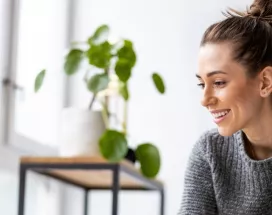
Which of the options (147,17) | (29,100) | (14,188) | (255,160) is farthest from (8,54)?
(255,160)

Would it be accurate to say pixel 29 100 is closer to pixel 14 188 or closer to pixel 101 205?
pixel 14 188

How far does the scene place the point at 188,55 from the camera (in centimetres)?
320

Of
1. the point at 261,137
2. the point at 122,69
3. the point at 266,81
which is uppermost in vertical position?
the point at 122,69

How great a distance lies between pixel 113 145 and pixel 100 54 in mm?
323

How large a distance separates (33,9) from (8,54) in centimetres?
41

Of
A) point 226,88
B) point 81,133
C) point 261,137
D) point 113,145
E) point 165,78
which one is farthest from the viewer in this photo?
point 165,78

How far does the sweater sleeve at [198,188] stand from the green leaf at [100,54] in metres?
0.75

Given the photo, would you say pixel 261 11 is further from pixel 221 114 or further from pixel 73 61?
pixel 73 61

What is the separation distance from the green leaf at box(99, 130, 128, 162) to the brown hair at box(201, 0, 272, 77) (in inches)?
30.2

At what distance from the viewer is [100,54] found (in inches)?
92.8

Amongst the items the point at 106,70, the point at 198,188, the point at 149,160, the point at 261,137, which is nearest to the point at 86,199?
the point at 149,160

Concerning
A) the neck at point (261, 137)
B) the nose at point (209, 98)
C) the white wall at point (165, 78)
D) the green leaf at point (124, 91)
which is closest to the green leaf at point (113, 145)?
the green leaf at point (124, 91)

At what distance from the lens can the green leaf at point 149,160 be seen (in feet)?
7.94

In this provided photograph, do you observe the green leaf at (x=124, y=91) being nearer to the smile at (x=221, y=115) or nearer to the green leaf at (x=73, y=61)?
the green leaf at (x=73, y=61)
